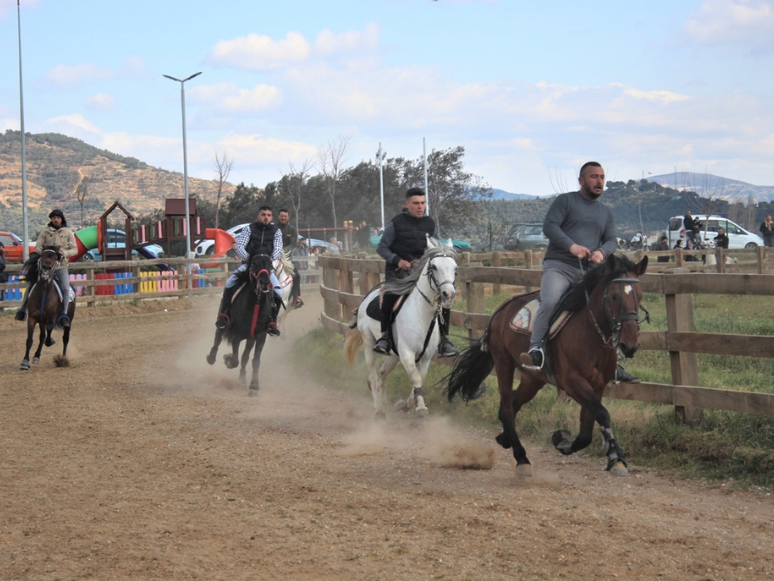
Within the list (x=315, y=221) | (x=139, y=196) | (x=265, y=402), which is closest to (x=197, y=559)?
(x=265, y=402)

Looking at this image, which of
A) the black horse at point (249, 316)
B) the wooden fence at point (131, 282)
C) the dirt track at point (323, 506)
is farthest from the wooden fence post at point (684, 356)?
the wooden fence at point (131, 282)

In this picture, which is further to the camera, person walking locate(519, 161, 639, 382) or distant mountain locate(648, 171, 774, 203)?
distant mountain locate(648, 171, 774, 203)

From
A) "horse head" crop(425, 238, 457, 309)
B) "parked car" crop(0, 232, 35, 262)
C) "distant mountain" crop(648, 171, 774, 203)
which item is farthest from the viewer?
"distant mountain" crop(648, 171, 774, 203)

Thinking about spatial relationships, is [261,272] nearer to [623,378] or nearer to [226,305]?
[226,305]

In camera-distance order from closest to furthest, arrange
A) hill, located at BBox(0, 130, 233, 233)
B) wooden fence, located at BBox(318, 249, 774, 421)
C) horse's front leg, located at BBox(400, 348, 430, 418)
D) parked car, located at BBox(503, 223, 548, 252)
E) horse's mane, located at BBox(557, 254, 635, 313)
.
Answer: horse's mane, located at BBox(557, 254, 635, 313)
wooden fence, located at BBox(318, 249, 774, 421)
horse's front leg, located at BBox(400, 348, 430, 418)
parked car, located at BBox(503, 223, 548, 252)
hill, located at BBox(0, 130, 233, 233)

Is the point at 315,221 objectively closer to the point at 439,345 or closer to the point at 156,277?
the point at 156,277

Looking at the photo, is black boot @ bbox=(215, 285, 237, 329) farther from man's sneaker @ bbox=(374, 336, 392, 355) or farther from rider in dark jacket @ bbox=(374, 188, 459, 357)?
man's sneaker @ bbox=(374, 336, 392, 355)

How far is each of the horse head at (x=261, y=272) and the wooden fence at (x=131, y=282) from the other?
12.8 m

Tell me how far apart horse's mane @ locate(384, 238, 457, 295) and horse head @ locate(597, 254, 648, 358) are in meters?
→ 2.42

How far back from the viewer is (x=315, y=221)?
6144cm

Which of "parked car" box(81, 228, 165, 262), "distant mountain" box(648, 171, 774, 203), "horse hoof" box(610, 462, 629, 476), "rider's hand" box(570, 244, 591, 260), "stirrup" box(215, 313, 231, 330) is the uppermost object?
"distant mountain" box(648, 171, 774, 203)

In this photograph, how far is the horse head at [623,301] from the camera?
6.30m

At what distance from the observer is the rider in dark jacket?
949 cm

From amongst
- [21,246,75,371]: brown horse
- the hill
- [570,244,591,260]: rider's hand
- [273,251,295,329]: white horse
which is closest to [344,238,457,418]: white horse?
[570,244,591,260]: rider's hand
